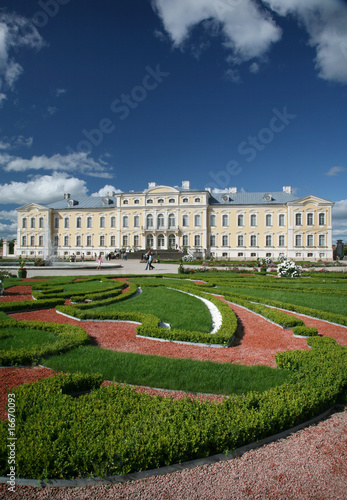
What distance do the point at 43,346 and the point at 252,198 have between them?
1684 inches

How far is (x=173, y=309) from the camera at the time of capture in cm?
795

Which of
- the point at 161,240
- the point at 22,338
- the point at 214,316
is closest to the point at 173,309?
the point at 214,316

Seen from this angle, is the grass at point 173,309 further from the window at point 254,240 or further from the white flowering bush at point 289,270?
the window at point 254,240

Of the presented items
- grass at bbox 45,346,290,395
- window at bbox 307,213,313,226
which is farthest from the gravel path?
window at bbox 307,213,313,226

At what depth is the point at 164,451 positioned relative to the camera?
236 cm

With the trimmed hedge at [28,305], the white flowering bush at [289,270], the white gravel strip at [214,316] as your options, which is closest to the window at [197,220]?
the white flowering bush at [289,270]

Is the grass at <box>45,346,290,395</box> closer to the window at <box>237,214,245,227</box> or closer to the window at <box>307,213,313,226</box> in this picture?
the window at <box>237,214,245,227</box>

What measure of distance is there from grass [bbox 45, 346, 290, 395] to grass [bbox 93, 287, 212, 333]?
1.98 meters

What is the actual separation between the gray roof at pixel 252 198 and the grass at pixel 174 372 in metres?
41.3

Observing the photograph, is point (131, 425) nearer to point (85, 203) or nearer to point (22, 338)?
point (22, 338)

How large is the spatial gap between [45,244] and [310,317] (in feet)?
146

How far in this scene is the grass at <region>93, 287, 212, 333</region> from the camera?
6543mm

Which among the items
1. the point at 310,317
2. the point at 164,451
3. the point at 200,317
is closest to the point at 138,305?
the point at 200,317

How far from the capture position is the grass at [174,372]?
12.0 ft
